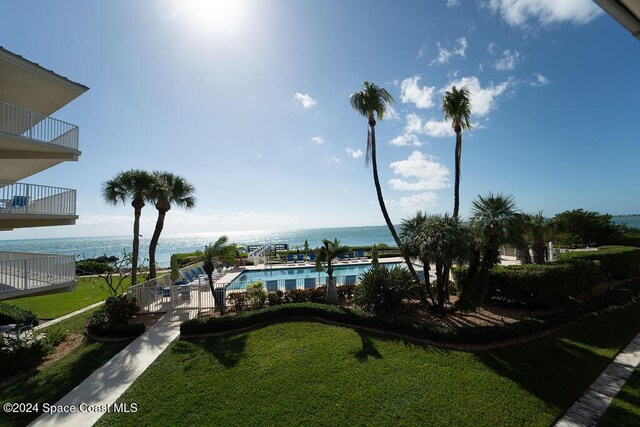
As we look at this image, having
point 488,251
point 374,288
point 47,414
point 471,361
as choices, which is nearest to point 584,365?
point 471,361

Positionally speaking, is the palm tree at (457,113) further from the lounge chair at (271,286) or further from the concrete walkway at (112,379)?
the concrete walkway at (112,379)

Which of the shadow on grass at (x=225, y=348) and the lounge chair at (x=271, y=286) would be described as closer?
the shadow on grass at (x=225, y=348)

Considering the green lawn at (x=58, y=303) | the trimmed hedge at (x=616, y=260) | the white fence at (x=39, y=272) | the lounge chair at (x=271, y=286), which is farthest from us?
the trimmed hedge at (x=616, y=260)

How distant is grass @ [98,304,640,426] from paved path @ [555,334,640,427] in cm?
17

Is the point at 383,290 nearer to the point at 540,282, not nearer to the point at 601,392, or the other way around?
the point at 601,392

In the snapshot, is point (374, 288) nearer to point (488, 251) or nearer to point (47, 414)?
point (488, 251)

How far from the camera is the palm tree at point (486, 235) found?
10859 mm

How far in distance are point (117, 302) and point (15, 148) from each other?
677 centimetres

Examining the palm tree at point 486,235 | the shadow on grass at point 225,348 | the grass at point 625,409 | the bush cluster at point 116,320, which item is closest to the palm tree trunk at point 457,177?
the palm tree at point 486,235

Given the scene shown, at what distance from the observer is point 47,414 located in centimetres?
628

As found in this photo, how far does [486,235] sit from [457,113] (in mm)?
8075

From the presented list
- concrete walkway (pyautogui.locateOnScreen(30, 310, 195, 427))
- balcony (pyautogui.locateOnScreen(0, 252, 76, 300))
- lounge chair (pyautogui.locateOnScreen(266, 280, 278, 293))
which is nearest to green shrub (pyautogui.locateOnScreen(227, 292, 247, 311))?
lounge chair (pyautogui.locateOnScreen(266, 280, 278, 293))

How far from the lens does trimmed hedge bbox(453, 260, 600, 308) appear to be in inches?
463

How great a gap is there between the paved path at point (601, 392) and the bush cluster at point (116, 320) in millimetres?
13116
